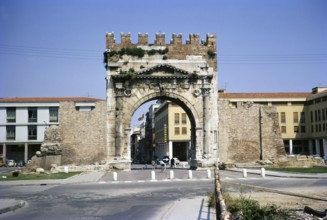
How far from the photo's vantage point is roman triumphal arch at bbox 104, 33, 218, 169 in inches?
1240

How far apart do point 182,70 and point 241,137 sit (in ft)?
23.1

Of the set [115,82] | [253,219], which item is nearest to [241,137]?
[115,82]

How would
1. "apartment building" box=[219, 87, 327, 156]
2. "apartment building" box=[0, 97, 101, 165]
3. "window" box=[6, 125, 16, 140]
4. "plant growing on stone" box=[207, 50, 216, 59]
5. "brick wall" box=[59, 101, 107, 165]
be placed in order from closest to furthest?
"brick wall" box=[59, 101, 107, 165] → "plant growing on stone" box=[207, 50, 216, 59] → "apartment building" box=[0, 97, 101, 165] → "window" box=[6, 125, 16, 140] → "apartment building" box=[219, 87, 327, 156]

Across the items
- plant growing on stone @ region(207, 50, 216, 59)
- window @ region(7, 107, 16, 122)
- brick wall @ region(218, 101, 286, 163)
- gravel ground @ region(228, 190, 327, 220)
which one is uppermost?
plant growing on stone @ region(207, 50, 216, 59)

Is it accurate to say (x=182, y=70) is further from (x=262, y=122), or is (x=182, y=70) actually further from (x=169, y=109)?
(x=169, y=109)

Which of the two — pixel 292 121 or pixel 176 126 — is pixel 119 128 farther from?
pixel 292 121

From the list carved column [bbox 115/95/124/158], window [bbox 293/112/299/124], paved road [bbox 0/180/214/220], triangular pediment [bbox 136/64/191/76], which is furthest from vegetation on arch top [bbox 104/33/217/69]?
window [bbox 293/112/299/124]

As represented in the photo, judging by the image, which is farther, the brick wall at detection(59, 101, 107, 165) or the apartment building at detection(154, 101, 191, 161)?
the apartment building at detection(154, 101, 191, 161)

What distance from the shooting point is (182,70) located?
3192cm

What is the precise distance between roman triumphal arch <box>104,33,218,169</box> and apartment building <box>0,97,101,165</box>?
112 ft

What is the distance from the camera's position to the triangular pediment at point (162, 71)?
31609mm

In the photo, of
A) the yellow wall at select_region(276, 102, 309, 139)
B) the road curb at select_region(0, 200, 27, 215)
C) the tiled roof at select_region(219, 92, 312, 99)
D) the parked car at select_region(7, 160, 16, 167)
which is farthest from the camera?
the yellow wall at select_region(276, 102, 309, 139)

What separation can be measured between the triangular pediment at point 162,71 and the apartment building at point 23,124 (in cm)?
3504

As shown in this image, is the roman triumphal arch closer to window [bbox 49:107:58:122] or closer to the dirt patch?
the dirt patch
